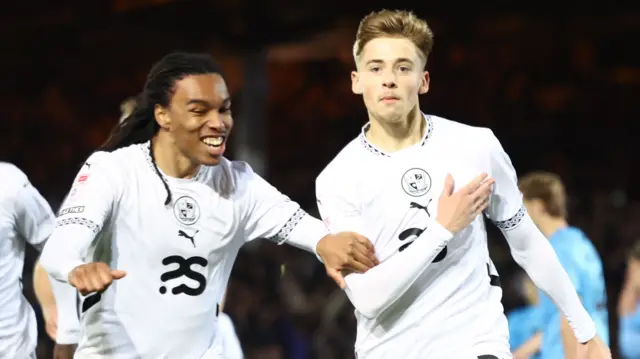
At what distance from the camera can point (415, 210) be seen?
3.67 meters

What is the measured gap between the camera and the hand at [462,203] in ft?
11.6

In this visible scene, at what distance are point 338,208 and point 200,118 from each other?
566mm

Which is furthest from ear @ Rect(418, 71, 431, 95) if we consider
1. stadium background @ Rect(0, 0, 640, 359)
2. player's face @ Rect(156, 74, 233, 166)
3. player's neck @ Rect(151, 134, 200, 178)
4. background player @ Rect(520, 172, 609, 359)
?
stadium background @ Rect(0, 0, 640, 359)

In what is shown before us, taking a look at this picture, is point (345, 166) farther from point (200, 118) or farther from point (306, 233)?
point (200, 118)

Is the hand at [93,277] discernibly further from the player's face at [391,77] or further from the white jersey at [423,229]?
the player's face at [391,77]

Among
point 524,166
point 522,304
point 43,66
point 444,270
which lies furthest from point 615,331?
point 43,66

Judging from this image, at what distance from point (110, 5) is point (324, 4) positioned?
1968 mm

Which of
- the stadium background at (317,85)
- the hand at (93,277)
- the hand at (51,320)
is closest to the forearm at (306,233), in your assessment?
the hand at (93,277)

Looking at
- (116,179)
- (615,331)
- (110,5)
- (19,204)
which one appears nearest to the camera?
(116,179)

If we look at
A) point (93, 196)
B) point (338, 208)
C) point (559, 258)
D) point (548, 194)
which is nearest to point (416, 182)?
point (338, 208)

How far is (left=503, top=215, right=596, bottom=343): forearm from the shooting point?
151 inches

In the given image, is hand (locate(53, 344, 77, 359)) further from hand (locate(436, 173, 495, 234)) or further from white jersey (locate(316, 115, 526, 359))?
hand (locate(436, 173, 495, 234))

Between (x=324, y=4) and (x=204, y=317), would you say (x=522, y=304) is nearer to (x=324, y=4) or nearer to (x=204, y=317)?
(x=324, y=4)

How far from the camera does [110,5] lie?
1066cm
